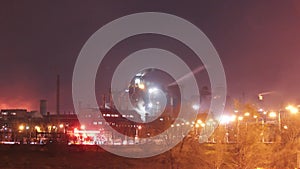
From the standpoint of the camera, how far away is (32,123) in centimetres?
6519

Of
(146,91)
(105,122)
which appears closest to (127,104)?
(146,91)

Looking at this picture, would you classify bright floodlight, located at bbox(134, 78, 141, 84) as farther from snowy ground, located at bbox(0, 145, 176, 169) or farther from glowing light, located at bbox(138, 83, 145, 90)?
snowy ground, located at bbox(0, 145, 176, 169)

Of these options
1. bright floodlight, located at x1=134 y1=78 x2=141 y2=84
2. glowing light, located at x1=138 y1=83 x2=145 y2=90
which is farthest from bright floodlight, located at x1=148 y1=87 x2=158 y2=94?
bright floodlight, located at x1=134 y1=78 x2=141 y2=84

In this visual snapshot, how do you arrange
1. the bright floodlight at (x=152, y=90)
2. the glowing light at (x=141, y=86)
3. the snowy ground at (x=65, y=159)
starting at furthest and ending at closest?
the glowing light at (x=141, y=86)
the bright floodlight at (x=152, y=90)
the snowy ground at (x=65, y=159)

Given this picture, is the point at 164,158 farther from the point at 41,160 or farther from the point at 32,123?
the point at 32,123

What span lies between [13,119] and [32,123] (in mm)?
6570

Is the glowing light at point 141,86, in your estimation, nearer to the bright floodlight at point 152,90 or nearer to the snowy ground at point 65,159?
the bright floodlight at point 152,90

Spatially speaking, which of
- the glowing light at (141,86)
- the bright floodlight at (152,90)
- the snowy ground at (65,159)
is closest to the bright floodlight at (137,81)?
the glowing light at (141,86)

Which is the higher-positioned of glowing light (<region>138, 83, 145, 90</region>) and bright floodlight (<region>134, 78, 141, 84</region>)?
bright floodlight (<region>134, 78, 141, 84</region>)

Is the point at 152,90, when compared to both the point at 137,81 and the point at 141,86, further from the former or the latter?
the point at 137,81

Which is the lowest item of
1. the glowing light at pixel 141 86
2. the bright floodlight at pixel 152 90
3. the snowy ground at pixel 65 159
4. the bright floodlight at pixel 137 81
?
the snowy ground at pixel 65 159

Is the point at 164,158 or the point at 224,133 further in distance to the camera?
the point at 164,158

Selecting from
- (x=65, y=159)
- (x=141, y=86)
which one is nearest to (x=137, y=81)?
(x=141, y=86)

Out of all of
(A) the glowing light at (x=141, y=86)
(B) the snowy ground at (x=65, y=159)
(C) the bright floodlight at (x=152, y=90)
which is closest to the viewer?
(B) the snowy ground at (x=65, y=159)
